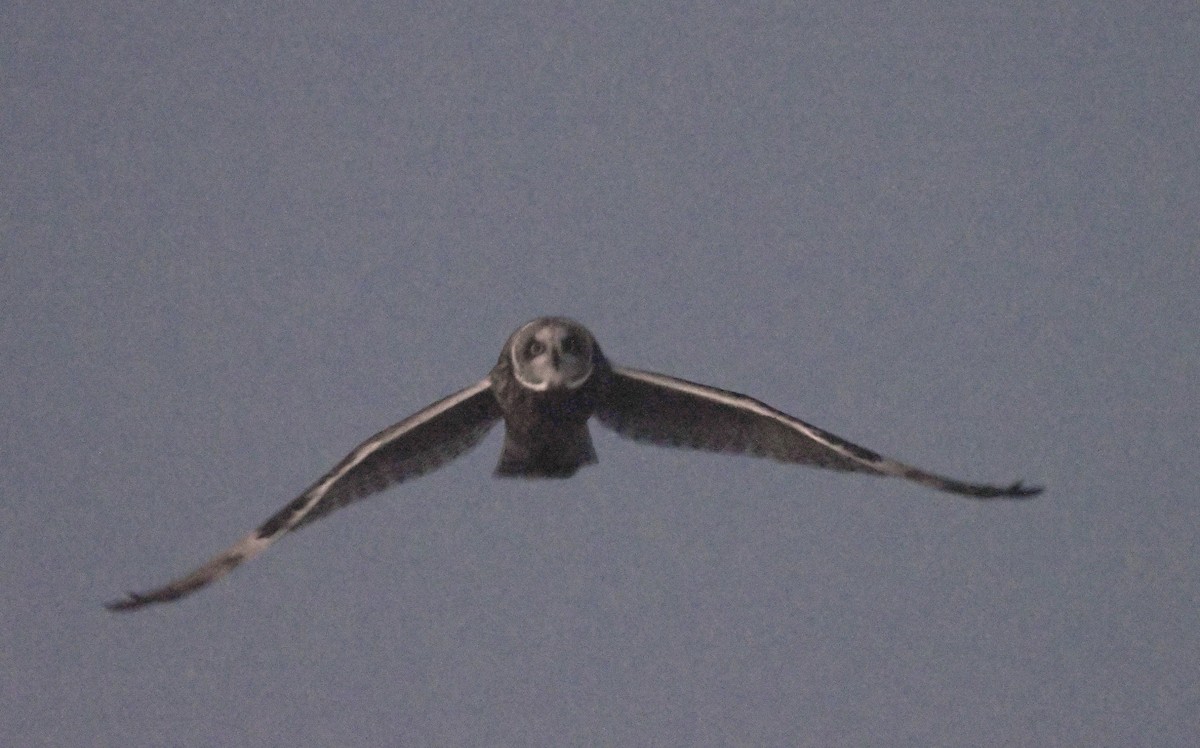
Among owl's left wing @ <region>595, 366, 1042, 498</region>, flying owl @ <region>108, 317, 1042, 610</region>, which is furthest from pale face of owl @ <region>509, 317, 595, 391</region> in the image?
owl's left wing @ <region>595, 366, 1042, 498</region>

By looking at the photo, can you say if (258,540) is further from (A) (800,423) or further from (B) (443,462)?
(A) (800,423)

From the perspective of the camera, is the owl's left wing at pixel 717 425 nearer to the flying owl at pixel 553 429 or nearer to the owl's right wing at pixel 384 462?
the flying owl at pixel 553 429

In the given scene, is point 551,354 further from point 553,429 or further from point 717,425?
point 717,425

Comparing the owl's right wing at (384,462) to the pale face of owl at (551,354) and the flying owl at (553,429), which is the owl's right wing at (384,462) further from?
the pale face of owl at (551,354)

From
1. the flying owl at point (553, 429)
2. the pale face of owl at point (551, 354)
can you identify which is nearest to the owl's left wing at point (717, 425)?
the flying owl at point (553, 429)

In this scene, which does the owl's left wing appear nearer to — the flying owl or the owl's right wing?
the flying owl
